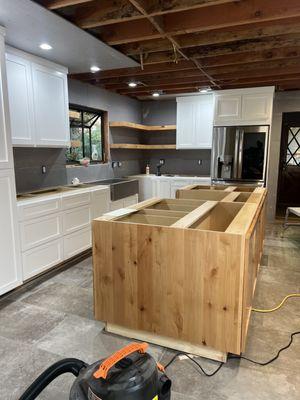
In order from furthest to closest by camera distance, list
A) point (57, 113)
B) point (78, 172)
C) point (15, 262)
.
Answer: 1. point (78, 172)
2. point (57, 113)
3. point (15, 262)

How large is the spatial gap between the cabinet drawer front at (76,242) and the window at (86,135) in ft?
4.27

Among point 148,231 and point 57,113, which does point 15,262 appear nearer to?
point 148,231

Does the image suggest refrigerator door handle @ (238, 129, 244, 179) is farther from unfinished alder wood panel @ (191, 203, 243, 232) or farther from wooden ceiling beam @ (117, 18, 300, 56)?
unfinished alder wood panel @ (191, 203, 243, 232)

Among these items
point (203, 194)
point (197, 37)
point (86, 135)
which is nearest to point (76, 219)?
point (203, 194)

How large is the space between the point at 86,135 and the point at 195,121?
2.09 meters

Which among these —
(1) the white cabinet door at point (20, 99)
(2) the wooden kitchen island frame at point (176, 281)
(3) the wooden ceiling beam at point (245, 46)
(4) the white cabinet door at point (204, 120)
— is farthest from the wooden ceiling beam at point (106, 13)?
(4) the white cabinet door at point (204, 120)

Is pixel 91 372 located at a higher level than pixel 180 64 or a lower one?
lower

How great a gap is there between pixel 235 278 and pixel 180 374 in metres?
0.69

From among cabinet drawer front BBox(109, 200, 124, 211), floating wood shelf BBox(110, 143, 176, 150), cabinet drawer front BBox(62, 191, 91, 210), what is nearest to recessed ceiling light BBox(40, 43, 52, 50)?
cabinet drawer front BBox(62, 191, 91, 210)

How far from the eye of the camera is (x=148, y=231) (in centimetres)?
194

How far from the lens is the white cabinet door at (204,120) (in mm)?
5478

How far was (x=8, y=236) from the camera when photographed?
2709 millimetres

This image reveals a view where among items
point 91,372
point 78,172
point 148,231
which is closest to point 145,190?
point 78,172

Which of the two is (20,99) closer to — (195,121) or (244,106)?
(195,121)
